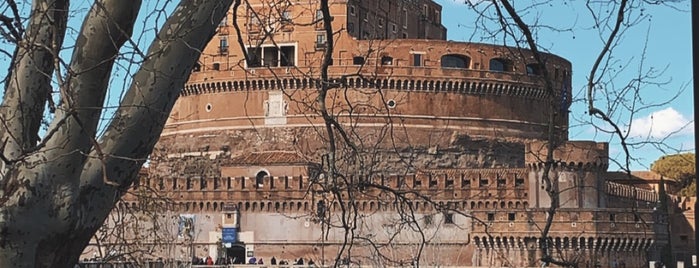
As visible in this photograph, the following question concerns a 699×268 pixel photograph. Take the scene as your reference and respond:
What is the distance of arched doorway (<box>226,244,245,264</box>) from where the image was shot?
2765 cm

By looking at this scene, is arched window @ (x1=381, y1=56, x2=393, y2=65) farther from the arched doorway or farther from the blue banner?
the arched doorway

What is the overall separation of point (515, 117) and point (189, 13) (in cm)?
3097

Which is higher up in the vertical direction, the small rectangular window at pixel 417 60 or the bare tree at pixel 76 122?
the small rectangular window at pixel 417 60

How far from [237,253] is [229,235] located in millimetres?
636

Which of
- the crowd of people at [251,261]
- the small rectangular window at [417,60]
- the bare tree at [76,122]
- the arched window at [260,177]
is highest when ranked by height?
the small rectangular window at [417,60]

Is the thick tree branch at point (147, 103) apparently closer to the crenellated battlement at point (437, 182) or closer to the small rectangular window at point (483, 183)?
the crenellated battlement at point (437, 182)

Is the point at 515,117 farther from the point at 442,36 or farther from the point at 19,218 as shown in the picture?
the point at 19,218

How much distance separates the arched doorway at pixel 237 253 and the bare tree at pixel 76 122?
25.0 meters

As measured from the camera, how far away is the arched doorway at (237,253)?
27650 millimetres

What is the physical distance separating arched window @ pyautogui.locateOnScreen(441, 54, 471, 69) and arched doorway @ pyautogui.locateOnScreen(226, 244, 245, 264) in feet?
28.7

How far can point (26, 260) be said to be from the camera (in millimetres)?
2619

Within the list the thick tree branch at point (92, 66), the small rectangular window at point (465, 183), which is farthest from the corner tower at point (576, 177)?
the thick tree branch at point (92, 66)

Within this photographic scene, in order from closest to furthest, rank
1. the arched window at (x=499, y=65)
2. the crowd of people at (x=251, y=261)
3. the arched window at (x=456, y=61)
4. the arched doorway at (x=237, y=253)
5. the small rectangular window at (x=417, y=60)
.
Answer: the crowd of people at (x=251, y=261)
the arched doorway at (x=237, y=253)
the small rectangular window at (x=417, y=60)
the arched window at (x=456, y=61)
the arched window at (x=499, y=65)

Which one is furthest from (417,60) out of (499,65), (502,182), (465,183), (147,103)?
(147,103)
